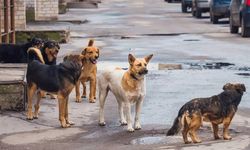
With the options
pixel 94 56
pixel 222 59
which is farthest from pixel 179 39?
pixel 94 56

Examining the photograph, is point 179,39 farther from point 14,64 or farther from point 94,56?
point 94,56

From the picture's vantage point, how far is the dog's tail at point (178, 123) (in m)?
8.32

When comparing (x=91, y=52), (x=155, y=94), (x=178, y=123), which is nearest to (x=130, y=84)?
(x=178, y=123)

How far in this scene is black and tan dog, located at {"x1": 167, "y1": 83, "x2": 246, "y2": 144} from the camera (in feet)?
27.0

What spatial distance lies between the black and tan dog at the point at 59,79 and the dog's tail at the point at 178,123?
1558mm

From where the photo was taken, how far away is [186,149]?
806 cm

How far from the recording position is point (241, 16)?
83.7ft

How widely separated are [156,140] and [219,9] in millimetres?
25296

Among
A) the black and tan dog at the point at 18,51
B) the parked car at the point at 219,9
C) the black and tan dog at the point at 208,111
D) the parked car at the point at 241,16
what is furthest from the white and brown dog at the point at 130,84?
the parked car at the point at 219,9

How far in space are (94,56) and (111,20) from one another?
26.0m

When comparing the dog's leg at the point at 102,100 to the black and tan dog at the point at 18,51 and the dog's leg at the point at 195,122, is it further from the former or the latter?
the black and tan dog at the point at 18,51

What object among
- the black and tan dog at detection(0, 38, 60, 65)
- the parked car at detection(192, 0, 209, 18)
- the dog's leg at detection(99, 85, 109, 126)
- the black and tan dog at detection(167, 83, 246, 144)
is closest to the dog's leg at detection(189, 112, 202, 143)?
the black and tan dog at detection(167, 83, 246, 144)

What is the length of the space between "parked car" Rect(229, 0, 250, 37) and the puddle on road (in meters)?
15.9

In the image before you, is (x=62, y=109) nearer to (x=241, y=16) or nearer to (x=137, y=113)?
(x=137, y=113)
